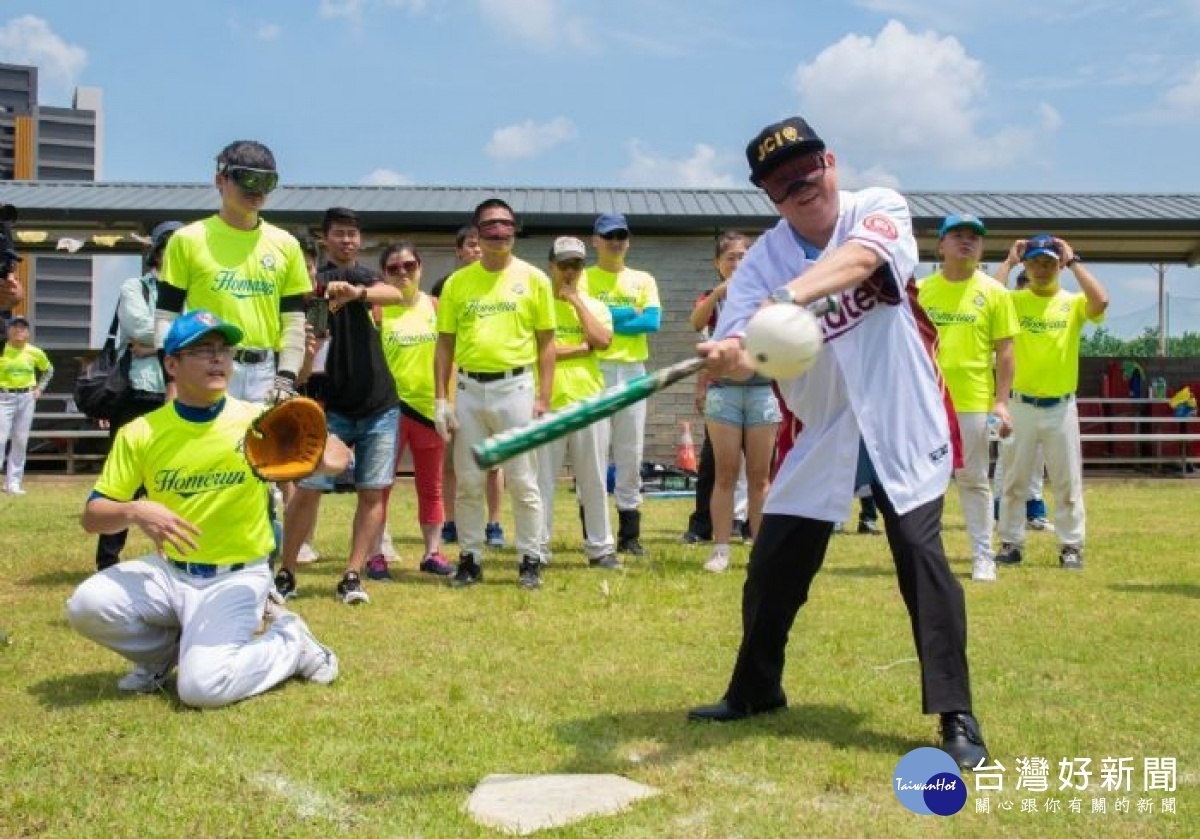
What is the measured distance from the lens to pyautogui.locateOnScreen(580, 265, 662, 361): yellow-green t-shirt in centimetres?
935

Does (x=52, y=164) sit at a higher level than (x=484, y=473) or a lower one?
higher

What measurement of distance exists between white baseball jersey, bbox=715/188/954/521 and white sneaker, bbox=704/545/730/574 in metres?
3.84

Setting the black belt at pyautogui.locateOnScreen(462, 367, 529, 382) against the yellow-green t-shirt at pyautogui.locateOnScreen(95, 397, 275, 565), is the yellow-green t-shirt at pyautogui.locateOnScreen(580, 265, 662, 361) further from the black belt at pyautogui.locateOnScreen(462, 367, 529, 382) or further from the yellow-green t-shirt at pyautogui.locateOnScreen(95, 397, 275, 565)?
the yellow-green t-shirt at pyautogui.locateOnScreen(95, 397, 275, 565)

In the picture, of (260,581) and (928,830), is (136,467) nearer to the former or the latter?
(260,581)

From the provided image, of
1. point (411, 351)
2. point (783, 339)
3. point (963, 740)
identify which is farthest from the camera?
point (411, 351)

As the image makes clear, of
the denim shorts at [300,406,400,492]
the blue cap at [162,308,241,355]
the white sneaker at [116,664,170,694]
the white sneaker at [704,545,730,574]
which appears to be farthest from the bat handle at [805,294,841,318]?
the white sneaker at [704,545,730,574]

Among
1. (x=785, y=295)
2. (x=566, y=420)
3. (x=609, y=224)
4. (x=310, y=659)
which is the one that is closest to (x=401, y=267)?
(x=609, y=224)

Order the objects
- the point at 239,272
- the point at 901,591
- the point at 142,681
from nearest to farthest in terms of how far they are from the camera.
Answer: the point at 901,591 < the point at 142,681 < the point at 239,272

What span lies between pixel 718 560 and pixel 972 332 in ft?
8.06

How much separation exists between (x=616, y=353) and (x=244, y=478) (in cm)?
478

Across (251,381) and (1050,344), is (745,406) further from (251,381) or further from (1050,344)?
(251,381)

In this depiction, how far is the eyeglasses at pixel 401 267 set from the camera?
8.44 m

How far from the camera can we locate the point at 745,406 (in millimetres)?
8359

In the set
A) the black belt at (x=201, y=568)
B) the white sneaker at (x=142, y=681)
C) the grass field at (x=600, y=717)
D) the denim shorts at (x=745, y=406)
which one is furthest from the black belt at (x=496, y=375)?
the white sneaker at (x=142, y=681)
